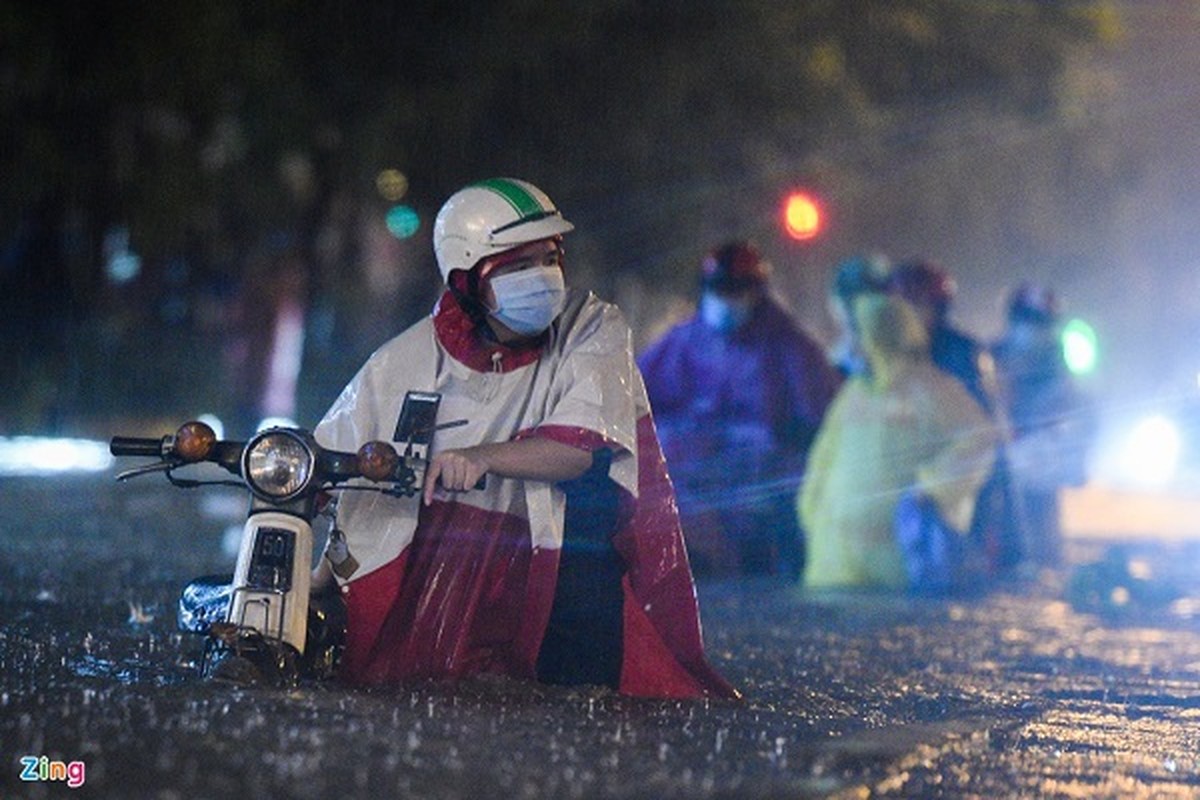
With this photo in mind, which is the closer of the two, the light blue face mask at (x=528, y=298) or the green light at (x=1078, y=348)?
the light blue face mask at (x=528, y=298)

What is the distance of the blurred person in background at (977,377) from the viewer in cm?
1561

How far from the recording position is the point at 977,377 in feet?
51.2

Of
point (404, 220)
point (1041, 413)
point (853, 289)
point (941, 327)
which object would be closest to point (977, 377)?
point (941, 327)

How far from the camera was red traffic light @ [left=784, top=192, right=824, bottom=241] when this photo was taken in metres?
16.0

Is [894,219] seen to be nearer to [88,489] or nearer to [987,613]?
[88,489]

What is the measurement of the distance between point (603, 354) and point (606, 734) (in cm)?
132

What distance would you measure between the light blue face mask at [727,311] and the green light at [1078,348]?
5.32 m

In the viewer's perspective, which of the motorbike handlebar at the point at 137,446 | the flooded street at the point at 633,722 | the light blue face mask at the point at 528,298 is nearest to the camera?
the flooded street at the point at 633,722

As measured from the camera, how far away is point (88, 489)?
20891 millimetres

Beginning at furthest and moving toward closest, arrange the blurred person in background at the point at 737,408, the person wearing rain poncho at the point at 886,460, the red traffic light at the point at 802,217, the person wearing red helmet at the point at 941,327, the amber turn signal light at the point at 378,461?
the red traffic light at the point at 802,217 → the person wearing red helmet at the point at 941,327 → the blurred person in background at the point at 737,408 → the person wearing rain poncho at the point at 886,460 → the amber turn signal light at the point at 378,461

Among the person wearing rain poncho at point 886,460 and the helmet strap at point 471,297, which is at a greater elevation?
the person wearing rain poncho at point 886,460

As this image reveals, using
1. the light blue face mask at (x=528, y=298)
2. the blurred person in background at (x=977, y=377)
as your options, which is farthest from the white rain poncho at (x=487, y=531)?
the blurred person in background at (x=977, y=377)

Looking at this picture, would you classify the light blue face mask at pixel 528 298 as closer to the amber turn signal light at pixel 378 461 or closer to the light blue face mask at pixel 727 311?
the amber turn signal light at pixel 378 461

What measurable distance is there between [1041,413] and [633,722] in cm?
1250
